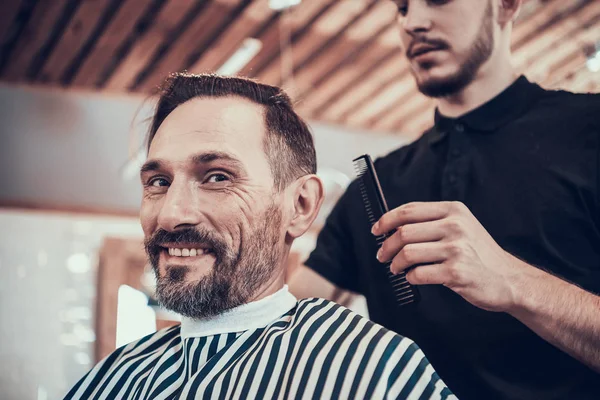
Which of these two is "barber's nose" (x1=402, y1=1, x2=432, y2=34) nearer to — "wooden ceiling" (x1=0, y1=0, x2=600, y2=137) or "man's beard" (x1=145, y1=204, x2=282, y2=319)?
"man's beard" (x1=145, y1=204, x2=282, y2=319)

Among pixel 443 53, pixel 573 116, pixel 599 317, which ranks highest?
pixel 443 53

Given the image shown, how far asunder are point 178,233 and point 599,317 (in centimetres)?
78

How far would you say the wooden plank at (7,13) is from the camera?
3.99 metres

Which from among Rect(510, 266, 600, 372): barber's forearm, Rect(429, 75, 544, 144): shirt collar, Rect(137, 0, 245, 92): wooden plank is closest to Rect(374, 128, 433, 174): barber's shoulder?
Rect(429, 75, 544, 144): shirt collar

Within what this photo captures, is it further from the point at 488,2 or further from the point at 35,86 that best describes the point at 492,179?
the point at 35,86

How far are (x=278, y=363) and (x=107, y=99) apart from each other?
4.42 metres

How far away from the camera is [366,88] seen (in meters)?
5.27

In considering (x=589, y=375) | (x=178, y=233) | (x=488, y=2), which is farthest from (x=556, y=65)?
(x=178, y=233)

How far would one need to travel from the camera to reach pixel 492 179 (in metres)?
1.59

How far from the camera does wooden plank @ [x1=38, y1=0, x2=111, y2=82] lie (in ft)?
13.4

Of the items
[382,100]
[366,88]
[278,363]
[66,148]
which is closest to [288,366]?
[278,363]

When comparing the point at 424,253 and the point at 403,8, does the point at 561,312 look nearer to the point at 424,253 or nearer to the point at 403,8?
the point at 424,253

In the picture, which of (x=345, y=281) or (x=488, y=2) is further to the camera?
(x=345, y=281)

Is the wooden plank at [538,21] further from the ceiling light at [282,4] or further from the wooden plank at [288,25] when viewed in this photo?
the ceiling light at [282,4]
